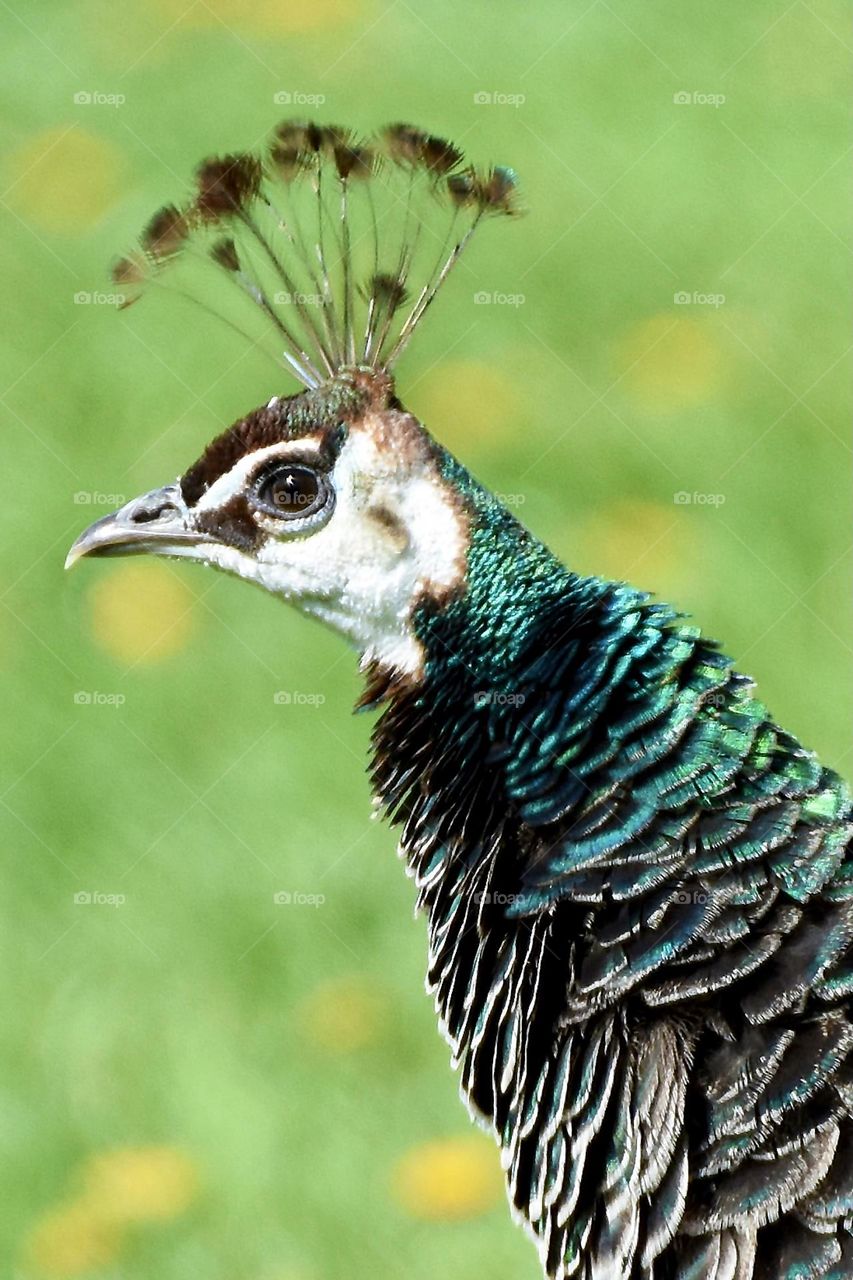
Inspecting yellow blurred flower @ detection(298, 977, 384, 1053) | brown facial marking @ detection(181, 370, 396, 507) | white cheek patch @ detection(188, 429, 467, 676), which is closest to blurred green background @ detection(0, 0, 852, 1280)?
yellow blurred flower @ detection(298, 977, 384, 1053)

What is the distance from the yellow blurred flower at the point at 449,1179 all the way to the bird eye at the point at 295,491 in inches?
58.7

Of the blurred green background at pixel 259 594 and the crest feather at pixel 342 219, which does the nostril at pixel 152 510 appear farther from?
the blurred green background at pixel 259 594

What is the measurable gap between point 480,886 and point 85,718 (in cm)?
213

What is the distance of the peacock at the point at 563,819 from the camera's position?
5.60 feet

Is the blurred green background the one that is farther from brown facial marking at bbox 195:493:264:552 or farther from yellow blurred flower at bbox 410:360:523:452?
brown facial marking at bbox 195:493:264:552

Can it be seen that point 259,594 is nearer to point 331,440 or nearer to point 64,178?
point 64,178

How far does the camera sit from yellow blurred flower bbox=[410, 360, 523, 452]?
4156 mm

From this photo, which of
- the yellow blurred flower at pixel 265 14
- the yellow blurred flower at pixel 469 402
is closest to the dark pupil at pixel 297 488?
the yellow blurred flower at pixel 469 402

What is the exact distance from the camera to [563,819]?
179 cm

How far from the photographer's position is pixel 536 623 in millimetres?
1868

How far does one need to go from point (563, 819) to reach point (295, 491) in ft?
1.70

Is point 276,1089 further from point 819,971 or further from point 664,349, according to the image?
point 664,349

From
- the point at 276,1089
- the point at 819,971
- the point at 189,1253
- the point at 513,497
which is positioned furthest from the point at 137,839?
the point at 819,971

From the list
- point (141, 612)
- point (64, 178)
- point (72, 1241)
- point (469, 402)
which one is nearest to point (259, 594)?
point (141, 612)
